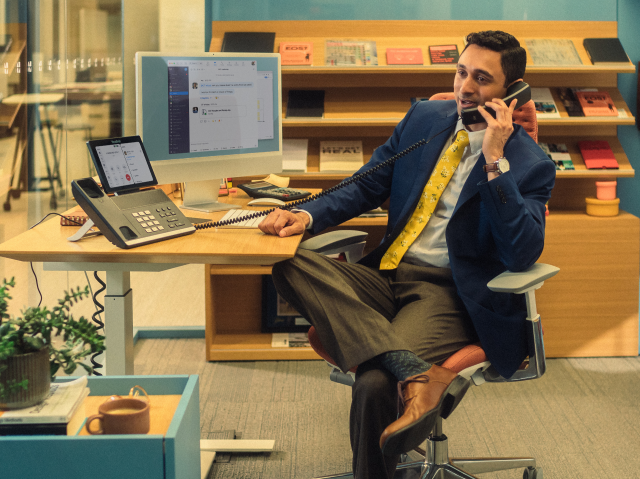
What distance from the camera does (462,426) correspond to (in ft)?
8.21

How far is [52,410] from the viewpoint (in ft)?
4.31

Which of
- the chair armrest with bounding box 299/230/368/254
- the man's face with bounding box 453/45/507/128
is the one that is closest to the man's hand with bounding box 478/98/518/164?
the man's face with bounding box 453/45/507/128

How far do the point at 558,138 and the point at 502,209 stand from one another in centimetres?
183

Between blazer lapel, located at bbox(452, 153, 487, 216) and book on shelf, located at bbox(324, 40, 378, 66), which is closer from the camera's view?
blazer lapel, located at bbox(452, 153, 487, 216)

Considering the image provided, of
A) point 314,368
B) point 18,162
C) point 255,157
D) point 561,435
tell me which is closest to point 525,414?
point 561,435

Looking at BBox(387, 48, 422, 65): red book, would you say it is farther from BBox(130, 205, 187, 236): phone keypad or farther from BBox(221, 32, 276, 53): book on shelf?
BBox(130, 205, 187, 236): phone keypad

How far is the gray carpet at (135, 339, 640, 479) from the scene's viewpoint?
2238mm

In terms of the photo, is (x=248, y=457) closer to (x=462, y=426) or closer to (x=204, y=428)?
(x=204, y=428)

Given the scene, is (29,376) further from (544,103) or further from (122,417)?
(544,103)

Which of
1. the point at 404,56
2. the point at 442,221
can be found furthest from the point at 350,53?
the point at 442,221

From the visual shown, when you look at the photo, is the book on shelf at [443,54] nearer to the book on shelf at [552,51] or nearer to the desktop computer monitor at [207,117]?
the book on shelf at [552,51]

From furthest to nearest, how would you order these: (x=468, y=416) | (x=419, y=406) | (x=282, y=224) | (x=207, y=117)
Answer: (x=468, y=416)
(x=207, y=117)
(x=282, y=224)
(x=419, y=406)

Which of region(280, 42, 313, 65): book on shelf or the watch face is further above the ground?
region(280, 42, 313, 65): book on shelf

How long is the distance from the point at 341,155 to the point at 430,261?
1340 mm
